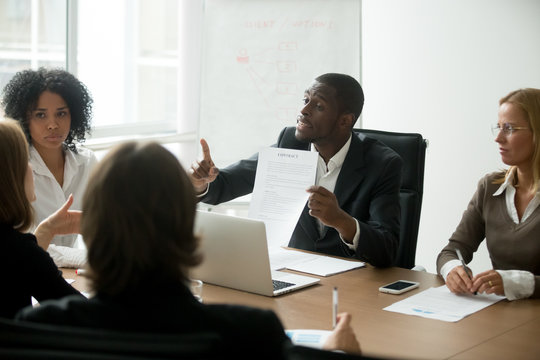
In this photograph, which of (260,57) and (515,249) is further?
(260,57)

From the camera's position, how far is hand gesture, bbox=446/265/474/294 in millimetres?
2042

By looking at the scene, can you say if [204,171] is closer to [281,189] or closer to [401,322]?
[281,189]

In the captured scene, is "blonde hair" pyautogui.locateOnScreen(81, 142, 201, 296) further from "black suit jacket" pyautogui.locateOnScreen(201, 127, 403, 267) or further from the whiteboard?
the whiteboard

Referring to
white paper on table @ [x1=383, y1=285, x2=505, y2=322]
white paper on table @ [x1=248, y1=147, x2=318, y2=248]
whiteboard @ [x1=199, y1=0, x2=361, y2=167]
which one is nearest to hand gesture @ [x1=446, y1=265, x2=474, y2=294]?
white paper on table @ [x1=383, y1=285, x2=505, y2=322]

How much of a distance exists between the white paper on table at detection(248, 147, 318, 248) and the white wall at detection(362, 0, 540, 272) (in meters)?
1.71

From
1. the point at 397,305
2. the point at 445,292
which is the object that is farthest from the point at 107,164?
the point at 445,292

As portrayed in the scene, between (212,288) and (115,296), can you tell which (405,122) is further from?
(115,296)

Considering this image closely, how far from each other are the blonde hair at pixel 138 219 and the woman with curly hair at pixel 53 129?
1.77 metres

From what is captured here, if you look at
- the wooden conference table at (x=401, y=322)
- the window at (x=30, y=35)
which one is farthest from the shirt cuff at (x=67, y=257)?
the window at (x=30, y=35)

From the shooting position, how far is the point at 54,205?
110 inches

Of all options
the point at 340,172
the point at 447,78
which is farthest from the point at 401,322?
the point at 447,78

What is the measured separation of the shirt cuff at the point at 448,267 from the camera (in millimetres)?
2193

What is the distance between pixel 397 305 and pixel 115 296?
1.06m

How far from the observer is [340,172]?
107 inches
